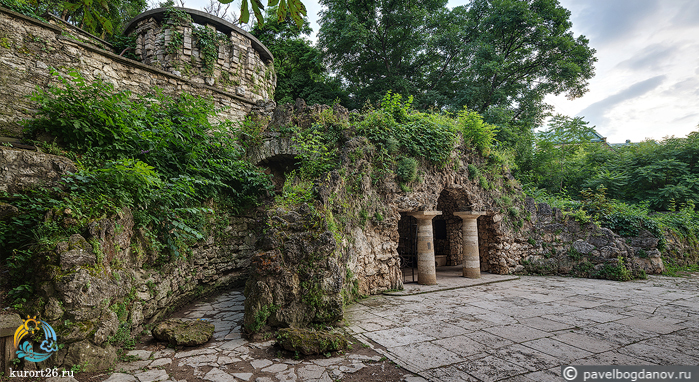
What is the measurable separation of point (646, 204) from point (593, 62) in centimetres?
757

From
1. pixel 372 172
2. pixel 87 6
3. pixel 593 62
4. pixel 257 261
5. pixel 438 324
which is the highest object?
pixel 593 62

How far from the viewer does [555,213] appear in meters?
10.2

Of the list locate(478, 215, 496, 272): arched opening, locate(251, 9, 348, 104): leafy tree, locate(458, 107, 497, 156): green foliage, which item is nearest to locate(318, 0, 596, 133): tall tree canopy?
locate(251, 9, 348, 104): leafy tree

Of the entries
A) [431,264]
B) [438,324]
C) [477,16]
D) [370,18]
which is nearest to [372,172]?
[431,264]

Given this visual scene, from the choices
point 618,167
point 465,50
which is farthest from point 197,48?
point 618,167

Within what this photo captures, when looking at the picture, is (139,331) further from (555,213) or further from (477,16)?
(477,16)

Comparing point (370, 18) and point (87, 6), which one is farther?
point (370, 18)

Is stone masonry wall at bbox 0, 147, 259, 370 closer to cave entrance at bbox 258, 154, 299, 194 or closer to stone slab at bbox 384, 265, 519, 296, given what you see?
cave entrance at bbox 258, 154, 299, 194

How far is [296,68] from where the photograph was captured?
17625mm

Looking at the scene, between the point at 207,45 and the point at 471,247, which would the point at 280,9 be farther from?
the point at 207,45

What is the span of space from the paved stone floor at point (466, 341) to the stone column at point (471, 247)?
215cm

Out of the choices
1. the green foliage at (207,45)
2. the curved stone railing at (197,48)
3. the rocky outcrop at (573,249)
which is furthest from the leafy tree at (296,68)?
the rocky outcrop at (573,249)

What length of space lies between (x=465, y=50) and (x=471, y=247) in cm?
1180

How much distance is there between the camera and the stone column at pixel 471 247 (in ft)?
29.5
